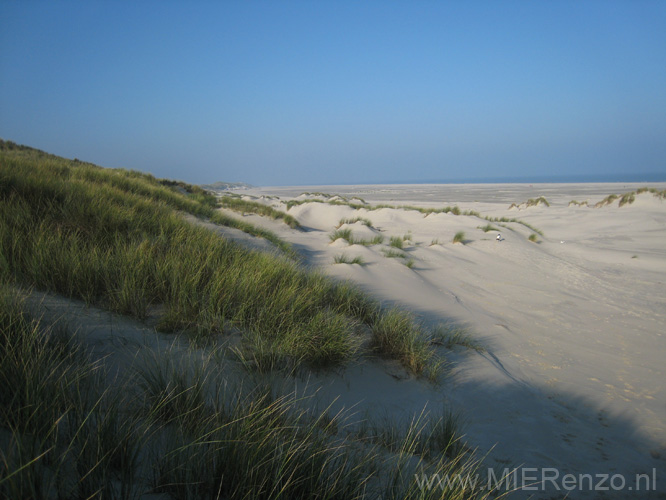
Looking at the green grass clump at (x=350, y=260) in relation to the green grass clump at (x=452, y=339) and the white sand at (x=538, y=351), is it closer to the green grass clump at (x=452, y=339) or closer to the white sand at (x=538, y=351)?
the white sand at (x=538, y=351)

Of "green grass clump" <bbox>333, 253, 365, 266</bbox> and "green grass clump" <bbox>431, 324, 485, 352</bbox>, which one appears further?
"green grass clump" <bbox>333, 253, 365, 266</bbox>

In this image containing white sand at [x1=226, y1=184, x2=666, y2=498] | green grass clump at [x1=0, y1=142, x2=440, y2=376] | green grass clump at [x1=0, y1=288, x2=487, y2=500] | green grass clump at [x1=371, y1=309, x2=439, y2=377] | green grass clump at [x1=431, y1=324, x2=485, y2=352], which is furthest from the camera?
green grass clump at [x1=431, y1=324, x2=485, y2=352]

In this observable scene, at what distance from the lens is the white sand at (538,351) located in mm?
2025

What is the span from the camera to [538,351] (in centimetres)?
340

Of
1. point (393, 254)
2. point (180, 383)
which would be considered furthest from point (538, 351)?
point (180, 383)

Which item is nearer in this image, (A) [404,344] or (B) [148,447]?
(B) [148,447]

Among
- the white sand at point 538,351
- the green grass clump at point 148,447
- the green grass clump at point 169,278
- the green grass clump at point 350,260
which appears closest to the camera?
the green grass clump at point 148,447

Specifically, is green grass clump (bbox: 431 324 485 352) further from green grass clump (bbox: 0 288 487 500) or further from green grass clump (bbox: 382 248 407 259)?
green grass clump (bbox: 382 248 407 259)

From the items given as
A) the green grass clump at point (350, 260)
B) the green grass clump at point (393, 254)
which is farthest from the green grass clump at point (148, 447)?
the green grass clump at point (393, 254)

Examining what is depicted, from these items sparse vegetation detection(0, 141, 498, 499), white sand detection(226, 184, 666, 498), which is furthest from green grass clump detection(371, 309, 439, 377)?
white sand detection(226, 184, 666, 498)

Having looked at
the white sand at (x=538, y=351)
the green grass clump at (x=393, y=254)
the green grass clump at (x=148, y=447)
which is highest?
the green grass clump at (x=148, y=447)

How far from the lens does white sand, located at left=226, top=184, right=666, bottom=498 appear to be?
203cm

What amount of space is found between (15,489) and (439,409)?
2.08 m

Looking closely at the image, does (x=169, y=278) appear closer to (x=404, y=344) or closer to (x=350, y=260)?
(x=404, y=344)
